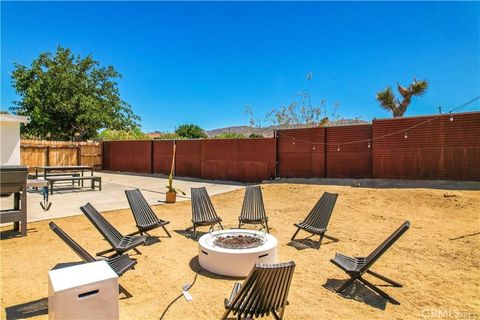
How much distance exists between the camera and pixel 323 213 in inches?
236

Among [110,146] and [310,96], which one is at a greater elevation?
→ [310,96]

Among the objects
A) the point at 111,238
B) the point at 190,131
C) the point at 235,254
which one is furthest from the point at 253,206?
the point at 190,131

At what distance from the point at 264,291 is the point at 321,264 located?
2332 millimetres

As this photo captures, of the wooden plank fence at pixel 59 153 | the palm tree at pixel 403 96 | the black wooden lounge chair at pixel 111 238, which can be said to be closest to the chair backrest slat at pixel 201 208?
the black wooden lounge chair at pixel 111 238

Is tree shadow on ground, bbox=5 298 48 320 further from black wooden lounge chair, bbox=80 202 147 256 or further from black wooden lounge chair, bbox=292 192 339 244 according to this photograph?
black wooden lounge chair, bbox=292 192 339 244

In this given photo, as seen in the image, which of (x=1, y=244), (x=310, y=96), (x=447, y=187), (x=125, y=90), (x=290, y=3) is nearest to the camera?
(x=1, y=244)

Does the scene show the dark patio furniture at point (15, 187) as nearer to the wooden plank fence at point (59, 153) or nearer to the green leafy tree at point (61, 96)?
the wooden plank fence at point (59, 153)

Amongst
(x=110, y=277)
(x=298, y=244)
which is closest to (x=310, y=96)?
(x=298, y=244)

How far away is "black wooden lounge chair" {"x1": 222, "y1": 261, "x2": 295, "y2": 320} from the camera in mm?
2627

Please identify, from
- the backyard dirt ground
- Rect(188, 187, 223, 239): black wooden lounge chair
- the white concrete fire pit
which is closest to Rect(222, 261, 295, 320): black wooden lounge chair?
the backyard dirt ground

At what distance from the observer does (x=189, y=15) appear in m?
14.4

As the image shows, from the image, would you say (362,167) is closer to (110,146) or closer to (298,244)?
(298,244)

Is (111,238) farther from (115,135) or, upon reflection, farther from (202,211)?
(115,135)

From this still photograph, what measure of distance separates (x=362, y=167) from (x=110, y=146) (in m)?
18.8
